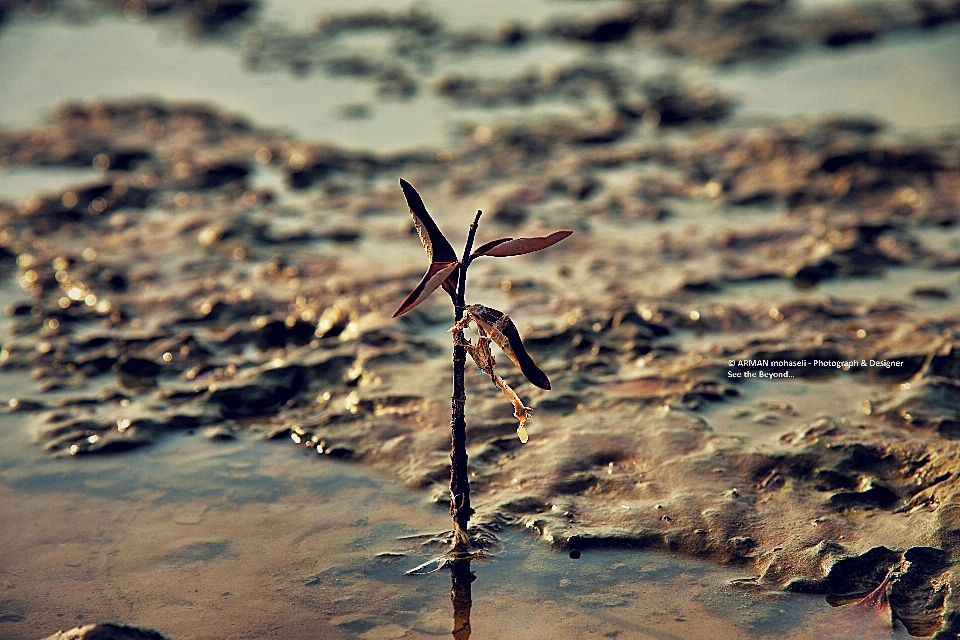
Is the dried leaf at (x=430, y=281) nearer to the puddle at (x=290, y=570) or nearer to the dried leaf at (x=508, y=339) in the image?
the dried leaf at (x=508, y=339)

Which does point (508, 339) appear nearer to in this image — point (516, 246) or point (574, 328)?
point (516, 246)

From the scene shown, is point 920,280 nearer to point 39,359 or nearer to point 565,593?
point 565,593

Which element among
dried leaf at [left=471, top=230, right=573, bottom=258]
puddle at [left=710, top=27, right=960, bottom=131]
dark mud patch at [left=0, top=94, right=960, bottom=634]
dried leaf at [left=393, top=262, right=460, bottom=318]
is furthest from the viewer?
puddle at [left=710, top=27, right=960, bottom=131]

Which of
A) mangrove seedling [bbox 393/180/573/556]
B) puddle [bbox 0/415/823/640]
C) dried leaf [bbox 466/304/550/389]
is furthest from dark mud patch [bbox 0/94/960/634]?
dried leaf [bbox 466/304/550/389]

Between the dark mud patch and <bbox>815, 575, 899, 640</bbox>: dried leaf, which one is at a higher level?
→ the dark mud patch

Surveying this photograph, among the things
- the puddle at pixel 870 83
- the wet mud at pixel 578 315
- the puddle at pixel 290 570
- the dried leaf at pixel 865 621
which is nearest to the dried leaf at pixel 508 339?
the puddle at pixel 290 570

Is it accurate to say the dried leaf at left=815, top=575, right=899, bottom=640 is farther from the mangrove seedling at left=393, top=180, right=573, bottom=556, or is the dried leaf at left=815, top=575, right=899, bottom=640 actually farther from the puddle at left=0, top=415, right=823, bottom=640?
the mangrove seedling at left=393, top=180, right=573, bottom=556

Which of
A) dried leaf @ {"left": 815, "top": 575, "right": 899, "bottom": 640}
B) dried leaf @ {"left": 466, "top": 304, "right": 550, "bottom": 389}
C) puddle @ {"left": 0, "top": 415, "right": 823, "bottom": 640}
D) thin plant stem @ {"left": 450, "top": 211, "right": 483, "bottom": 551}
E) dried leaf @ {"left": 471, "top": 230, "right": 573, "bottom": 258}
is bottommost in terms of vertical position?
dried leaf @ {"left": 815, "top": 575, "right": 899, "bottom": 640}

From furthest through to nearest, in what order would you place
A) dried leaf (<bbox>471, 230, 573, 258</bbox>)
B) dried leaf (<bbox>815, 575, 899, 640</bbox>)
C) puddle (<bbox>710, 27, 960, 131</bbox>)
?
puddle (<bbox>710, 27, 960, 131</bbox>)
dried leaf (<bbox>815, 575, 899, 640</bbox>)
dried leaf (<bbox>471, 230, 573, 258</bbox>)
